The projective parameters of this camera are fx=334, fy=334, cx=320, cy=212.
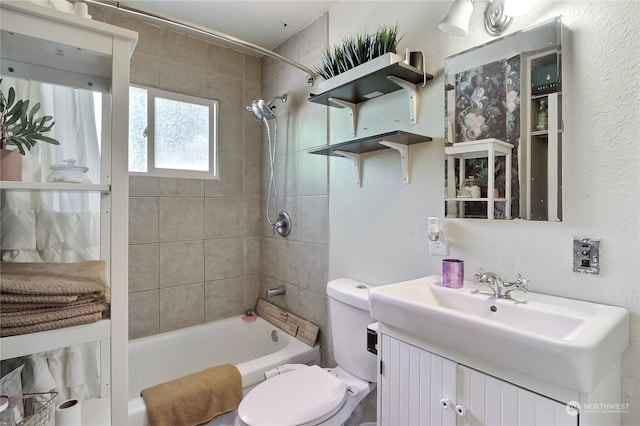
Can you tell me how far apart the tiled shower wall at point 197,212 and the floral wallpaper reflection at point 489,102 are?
1597 mm

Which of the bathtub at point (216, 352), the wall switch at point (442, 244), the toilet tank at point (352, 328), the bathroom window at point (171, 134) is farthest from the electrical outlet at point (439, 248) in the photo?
the bathroom window at point (171, 134)

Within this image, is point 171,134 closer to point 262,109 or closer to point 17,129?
point 262,109

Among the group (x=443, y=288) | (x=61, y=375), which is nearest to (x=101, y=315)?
(x=61, y=375)

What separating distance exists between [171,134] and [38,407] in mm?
1667

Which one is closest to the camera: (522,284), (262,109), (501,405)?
(501,405)

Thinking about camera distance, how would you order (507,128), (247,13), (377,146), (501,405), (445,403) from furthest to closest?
(247,13) → (377,146) → (507,128) → (445,403) → (501,405)

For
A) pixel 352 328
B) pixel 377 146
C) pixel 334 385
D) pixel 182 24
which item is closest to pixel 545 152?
pixel 377 146

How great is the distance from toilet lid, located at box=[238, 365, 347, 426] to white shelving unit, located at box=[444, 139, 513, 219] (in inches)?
34.7

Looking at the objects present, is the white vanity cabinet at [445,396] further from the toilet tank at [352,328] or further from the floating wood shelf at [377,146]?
the floating wood shelf at [377,146]

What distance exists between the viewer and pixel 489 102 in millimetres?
1248

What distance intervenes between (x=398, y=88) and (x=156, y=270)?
69.7 inches

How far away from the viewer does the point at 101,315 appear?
1022 mm

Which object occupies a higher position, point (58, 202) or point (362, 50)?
point (362, 50)

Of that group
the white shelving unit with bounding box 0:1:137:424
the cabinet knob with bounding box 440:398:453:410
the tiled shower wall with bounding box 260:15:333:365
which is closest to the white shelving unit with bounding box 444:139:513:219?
the cabinet knob with bounding box 440:398:453:410
